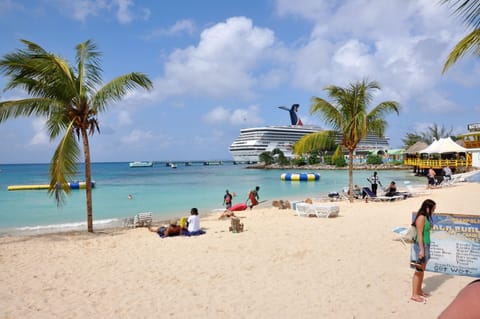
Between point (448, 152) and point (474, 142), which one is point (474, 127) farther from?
point (448, 152)

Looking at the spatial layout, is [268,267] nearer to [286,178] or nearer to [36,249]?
[36,249]

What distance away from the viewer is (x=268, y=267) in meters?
5.71

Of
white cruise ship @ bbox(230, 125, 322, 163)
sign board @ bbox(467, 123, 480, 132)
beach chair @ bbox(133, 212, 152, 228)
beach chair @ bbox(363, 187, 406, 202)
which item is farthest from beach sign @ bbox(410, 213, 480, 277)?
white cruise ship @ bbox(230, 125, 322, 163)

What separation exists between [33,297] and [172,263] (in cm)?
216

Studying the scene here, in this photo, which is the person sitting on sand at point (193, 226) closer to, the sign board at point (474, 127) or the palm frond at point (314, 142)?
the palm frond at point (314, 142)

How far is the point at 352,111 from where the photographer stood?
13156 mm

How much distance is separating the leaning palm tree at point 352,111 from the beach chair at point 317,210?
3.55 meters

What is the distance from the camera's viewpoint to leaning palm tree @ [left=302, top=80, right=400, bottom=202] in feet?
42.5

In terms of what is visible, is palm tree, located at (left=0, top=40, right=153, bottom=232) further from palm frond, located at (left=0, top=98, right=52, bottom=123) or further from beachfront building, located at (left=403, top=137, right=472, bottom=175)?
beachfront building, located at (left=403, top=137, right=472, bottom=175)

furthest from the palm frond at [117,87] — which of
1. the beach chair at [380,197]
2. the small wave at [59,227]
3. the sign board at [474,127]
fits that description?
the sign board at [474,127]

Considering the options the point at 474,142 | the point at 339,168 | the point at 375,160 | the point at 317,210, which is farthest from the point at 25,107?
the point at 375,160

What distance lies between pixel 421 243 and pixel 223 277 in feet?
9.23

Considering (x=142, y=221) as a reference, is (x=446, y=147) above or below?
above

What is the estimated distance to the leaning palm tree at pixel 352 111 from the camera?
12.9m
